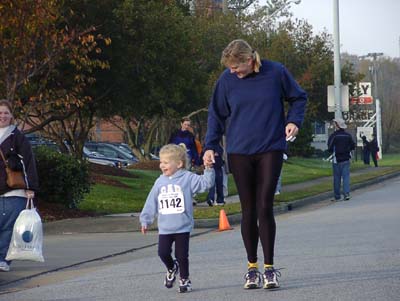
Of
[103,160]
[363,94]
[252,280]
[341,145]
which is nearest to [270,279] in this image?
[252,280]

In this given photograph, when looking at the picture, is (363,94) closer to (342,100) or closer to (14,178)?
(342,100)

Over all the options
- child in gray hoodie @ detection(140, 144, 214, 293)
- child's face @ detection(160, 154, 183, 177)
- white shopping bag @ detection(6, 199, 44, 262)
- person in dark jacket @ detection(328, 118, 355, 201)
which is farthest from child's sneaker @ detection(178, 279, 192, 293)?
person in dark jacket @ detection(328, 118, 355, 201)

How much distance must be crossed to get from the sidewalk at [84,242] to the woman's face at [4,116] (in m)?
1.60

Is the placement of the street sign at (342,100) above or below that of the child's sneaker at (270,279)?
above

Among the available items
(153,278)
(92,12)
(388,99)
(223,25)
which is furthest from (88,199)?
(388,99)

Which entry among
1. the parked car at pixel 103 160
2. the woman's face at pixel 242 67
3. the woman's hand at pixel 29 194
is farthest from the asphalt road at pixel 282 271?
the parked car at pixel 103 160

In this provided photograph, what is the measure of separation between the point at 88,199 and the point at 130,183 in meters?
6.58

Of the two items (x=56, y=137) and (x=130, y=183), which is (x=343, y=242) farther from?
(x=56, y=137)

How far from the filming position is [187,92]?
35219 mm

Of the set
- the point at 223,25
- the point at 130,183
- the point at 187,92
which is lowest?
the point at 130,183

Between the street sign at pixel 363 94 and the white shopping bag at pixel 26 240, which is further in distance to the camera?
the street sign at pixel 363 94

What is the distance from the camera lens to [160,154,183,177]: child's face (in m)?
8.47

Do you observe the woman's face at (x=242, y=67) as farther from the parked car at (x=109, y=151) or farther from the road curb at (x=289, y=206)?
the parked car at (x=109, y=151)

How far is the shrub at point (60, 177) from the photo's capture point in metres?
17.3
